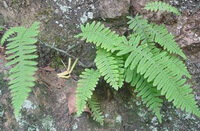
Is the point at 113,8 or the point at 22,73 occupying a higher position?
the point at 113,8

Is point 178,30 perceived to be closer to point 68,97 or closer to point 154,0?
point 154,0

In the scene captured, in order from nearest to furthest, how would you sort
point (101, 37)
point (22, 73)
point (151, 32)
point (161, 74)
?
1. point (22, 73)
2. point (161, 74)
3. point (101, 37)
4. point (151, 32)

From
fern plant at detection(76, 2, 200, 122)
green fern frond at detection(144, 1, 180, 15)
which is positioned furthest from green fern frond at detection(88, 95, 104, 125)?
green fern frond at detection(144, 1, 180, 15)

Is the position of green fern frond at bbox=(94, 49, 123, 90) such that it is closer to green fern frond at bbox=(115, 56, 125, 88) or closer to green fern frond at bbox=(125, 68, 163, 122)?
green fern frond at bbox=(115, 56, 125, 88)

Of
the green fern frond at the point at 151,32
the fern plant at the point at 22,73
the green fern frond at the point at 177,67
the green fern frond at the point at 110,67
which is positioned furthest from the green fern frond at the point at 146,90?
the fern plant at the point at 22,73

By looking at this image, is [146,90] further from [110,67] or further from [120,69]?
[110,67]

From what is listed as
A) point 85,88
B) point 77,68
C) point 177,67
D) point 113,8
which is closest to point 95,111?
point 85,88
